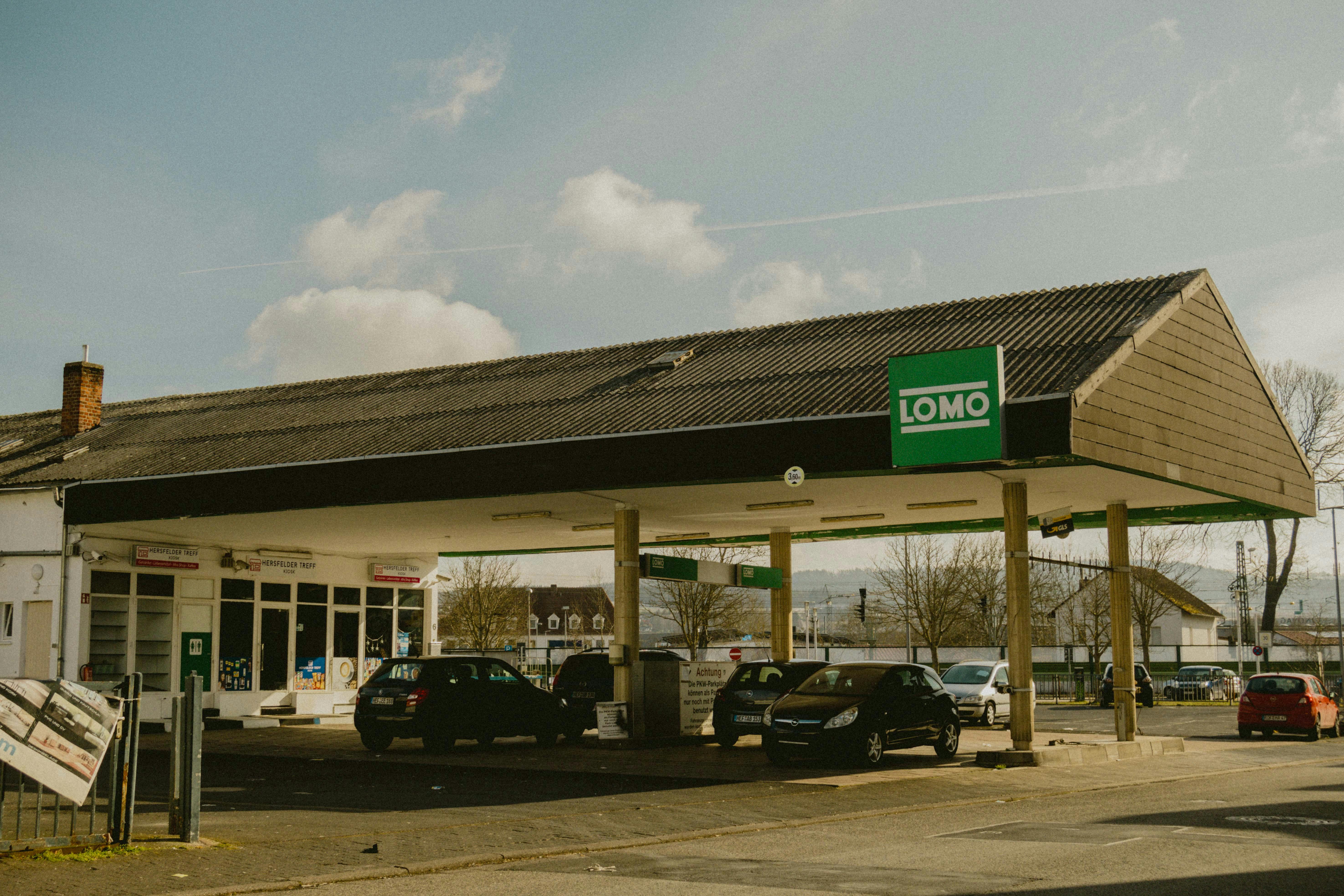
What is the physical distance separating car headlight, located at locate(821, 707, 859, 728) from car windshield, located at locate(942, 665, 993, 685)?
39.1ft

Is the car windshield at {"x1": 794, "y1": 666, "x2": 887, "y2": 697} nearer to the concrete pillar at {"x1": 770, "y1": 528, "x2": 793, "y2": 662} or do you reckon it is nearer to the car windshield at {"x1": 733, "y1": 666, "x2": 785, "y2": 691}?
the car windshield at {"x1": 733, "y1": 666, "x2": 785, "y2": 691}

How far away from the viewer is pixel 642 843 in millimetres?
10773

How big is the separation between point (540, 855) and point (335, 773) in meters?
7.73

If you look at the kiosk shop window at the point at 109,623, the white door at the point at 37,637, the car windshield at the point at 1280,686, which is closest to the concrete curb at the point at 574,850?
the car windshield at the point at 1280,686

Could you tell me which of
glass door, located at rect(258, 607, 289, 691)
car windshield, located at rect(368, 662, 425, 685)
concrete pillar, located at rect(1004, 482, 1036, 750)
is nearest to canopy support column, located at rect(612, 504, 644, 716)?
car windshield, located at rect(368, 662, 425, 685)

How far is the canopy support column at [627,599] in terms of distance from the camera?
20.9 meters

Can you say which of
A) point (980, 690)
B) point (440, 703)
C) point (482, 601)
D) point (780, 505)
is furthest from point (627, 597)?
point (482, 601)

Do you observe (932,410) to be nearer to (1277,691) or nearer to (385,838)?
(385,838)

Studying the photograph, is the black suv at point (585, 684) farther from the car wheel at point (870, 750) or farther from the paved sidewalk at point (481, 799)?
the car wheel at point (870, 750)

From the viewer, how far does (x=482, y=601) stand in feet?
226

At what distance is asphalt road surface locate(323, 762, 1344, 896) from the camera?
8227 millimetres

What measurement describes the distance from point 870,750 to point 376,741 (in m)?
8.16

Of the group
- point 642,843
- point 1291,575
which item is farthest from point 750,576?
point 1291,575

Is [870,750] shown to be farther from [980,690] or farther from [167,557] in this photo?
[167,557]
